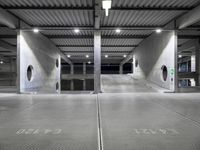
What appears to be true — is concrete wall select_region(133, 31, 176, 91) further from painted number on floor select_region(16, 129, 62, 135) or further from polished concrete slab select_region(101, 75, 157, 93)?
painted number on floor select_region(16, 129, 62, 135)

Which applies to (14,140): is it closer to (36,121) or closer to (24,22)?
(36,121)

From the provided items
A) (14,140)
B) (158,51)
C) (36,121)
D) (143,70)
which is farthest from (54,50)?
(14,140)

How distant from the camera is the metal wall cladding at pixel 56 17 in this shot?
13.8 meters

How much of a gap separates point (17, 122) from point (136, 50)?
23.6 m

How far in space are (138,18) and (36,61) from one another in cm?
1037

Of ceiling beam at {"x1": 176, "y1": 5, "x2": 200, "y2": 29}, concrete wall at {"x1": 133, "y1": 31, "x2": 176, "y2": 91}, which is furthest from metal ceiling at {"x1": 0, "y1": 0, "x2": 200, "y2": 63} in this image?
concrete wall at {"x1": 133, "y1": 31, "x2": 176, "y2": 91}

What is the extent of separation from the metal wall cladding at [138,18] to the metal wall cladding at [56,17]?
1397mm


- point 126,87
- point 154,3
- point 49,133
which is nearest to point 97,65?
point 126,87

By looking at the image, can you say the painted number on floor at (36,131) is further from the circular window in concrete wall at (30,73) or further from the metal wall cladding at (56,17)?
the circular window in concrete wall at (30,73)

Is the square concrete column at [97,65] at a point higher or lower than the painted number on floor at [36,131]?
higher

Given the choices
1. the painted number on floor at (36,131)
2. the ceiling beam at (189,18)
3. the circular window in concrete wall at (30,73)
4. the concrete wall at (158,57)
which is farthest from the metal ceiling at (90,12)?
the painted number on floor at (36,131)

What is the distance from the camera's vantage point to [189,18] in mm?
13500

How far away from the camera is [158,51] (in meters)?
18.8

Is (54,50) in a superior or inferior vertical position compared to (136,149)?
superior
